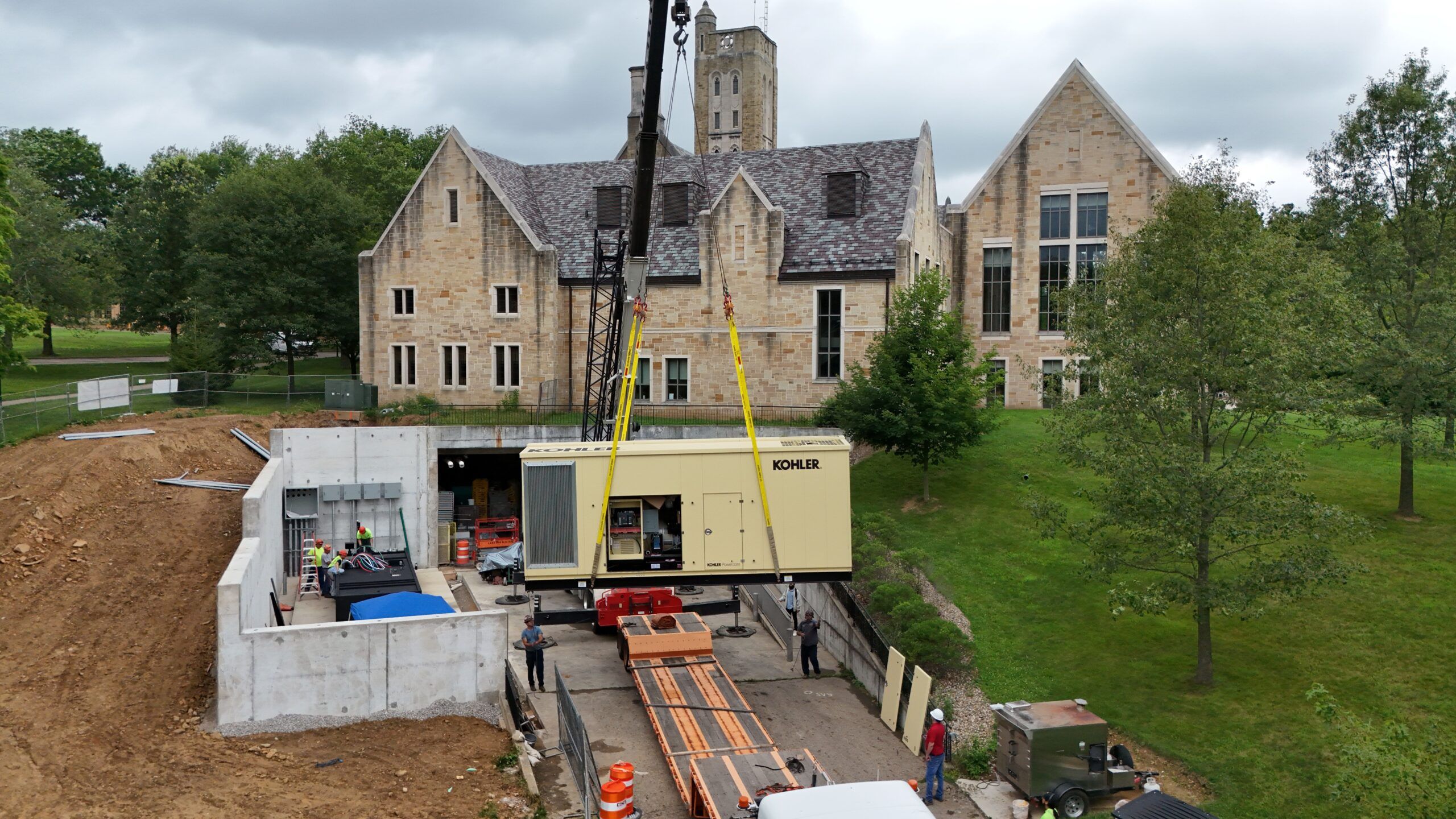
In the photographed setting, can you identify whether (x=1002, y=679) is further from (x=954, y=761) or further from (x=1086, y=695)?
(x=954, y=761)

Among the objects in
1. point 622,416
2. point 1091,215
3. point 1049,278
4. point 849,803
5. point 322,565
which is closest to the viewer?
point 849,803

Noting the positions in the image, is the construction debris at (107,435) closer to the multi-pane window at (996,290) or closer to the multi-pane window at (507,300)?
the multi-pane window at (507,300)

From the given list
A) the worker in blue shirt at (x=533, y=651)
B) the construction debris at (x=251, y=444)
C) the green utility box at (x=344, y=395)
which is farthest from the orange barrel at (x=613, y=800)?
the green utility box at (x=344, y=395)

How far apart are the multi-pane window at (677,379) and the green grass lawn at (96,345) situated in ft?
126

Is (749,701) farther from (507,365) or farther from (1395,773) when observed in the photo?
(507,365)

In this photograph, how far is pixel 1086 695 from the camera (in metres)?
23.6

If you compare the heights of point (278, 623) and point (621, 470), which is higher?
point (621, 470)

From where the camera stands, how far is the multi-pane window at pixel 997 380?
36.9 metres

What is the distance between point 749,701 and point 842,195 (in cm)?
2842

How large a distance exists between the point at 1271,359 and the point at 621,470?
13651 mm

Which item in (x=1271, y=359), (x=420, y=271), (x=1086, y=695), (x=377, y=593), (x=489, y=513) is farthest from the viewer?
(x=420, y=271)

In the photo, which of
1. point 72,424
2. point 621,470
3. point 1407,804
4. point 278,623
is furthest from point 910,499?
point 72,424

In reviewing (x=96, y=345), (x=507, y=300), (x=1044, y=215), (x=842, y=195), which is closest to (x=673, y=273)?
(x=507, y=300)

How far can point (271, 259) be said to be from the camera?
54.4 m
